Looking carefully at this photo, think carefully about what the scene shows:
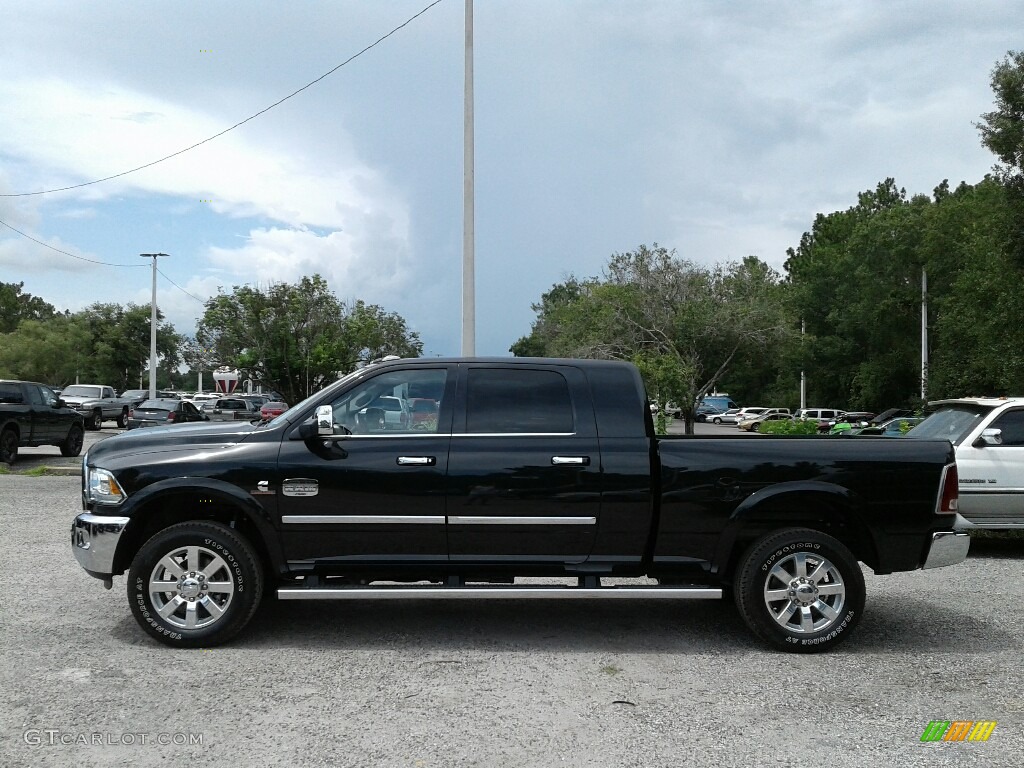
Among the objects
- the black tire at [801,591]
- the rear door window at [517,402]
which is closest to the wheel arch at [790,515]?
the black tire at [801,591]

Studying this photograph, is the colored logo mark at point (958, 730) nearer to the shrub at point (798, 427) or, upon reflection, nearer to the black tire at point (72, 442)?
the shrub at point (798, 427)

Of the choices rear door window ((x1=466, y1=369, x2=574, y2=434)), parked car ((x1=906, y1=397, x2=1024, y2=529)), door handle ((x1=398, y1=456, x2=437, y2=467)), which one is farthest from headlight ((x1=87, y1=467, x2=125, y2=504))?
parked car ((x1=906, y1=397, x2=1024, y2=529))

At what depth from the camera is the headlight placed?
5.93 metres

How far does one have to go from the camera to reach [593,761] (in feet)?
13.7

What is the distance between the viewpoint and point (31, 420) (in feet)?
63.0

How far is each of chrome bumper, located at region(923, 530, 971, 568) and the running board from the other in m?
1.68

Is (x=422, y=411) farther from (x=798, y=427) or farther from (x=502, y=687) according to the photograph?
(x=798, y=427)

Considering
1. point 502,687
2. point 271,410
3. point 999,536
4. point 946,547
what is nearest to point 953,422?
point 999,536

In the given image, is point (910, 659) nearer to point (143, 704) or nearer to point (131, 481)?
point (143, 704)

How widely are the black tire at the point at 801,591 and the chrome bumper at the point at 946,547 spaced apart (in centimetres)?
60

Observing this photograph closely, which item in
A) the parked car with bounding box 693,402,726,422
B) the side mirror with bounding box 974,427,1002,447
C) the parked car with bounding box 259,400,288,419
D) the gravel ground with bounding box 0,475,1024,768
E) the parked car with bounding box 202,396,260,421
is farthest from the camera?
the parked car with bounding box 693,402,726,422

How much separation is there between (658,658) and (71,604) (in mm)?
4476

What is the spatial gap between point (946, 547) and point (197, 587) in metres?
4.94

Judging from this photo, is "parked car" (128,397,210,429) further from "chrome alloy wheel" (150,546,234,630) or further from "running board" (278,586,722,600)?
"running board" (278,586,722,600)
